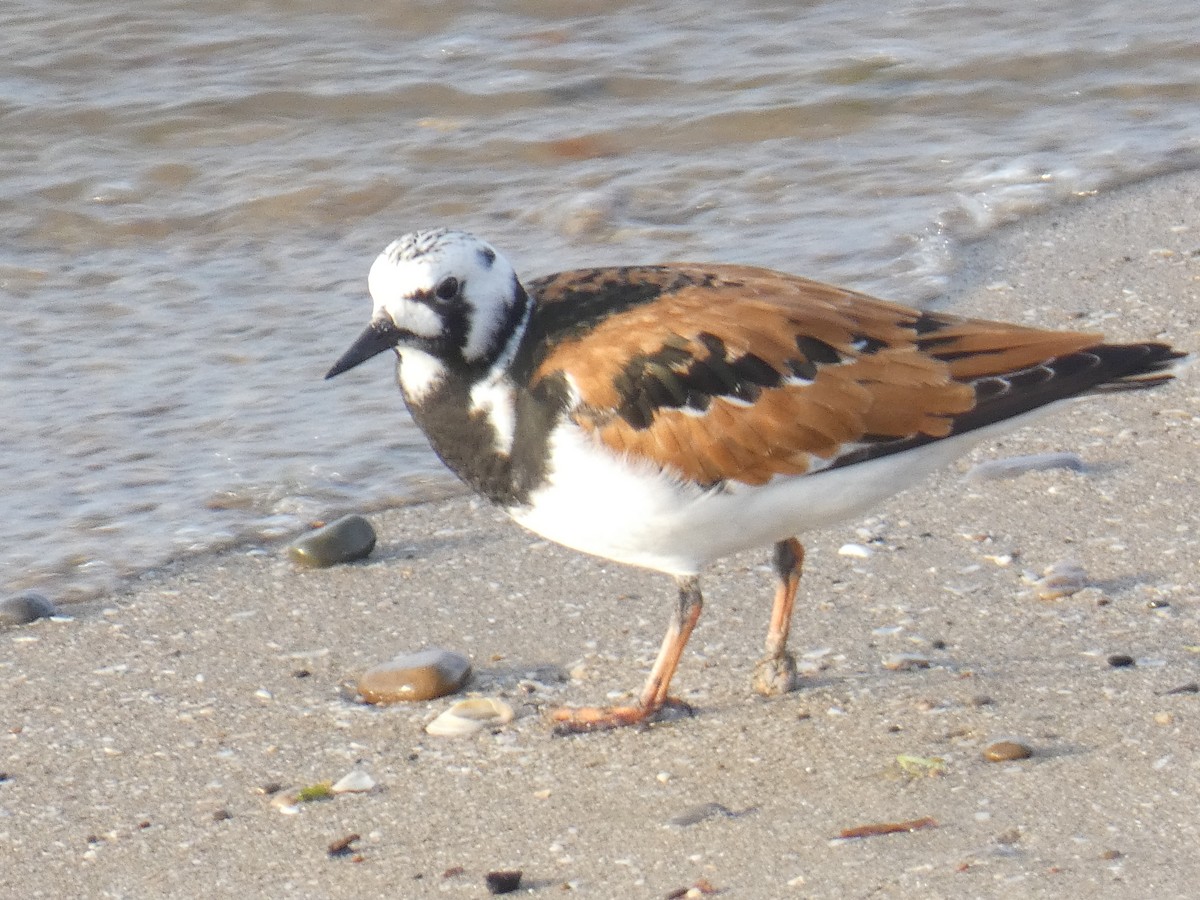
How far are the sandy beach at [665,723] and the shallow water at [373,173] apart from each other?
25.9 inches

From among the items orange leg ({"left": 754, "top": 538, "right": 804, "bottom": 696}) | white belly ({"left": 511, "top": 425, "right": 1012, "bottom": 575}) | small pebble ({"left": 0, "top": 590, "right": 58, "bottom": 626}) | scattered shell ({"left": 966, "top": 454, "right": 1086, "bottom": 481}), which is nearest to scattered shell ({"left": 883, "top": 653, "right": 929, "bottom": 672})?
orange leg ({"left": 754, "top": 538, "right": 804, "bottom": 696})

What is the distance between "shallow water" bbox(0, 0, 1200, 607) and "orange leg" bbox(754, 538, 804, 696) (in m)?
1.63

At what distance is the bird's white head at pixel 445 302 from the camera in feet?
11.6

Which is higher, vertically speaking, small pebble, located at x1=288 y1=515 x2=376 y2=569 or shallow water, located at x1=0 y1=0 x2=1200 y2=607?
shallow water, located at x1=0 y1=0 x2=1200 y2=607

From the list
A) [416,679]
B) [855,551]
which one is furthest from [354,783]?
[855,551]

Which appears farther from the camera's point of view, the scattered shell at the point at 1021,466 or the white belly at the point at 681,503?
the scattered shell at the point at 1021,466

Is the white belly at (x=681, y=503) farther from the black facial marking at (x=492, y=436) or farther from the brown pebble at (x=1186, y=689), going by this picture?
the brown pebble at (x=1186, y=689)

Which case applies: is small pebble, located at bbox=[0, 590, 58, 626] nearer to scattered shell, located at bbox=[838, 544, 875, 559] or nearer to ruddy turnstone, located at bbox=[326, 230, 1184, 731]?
ruddy turnstone, located at bbox=[326, 230, 1184, 731]

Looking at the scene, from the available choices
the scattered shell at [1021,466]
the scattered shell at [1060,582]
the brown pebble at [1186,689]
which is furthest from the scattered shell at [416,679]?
the scattered shell at [1021,466]

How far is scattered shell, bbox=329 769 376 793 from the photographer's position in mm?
3492

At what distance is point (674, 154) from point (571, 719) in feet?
15.3

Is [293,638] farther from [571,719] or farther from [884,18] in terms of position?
[884,18]

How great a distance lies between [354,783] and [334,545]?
1207 millimetres

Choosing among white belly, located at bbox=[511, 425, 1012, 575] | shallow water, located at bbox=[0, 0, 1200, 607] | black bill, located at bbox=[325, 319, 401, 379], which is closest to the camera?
white belly, located at bbox=[511, 425, 1012, 575]
